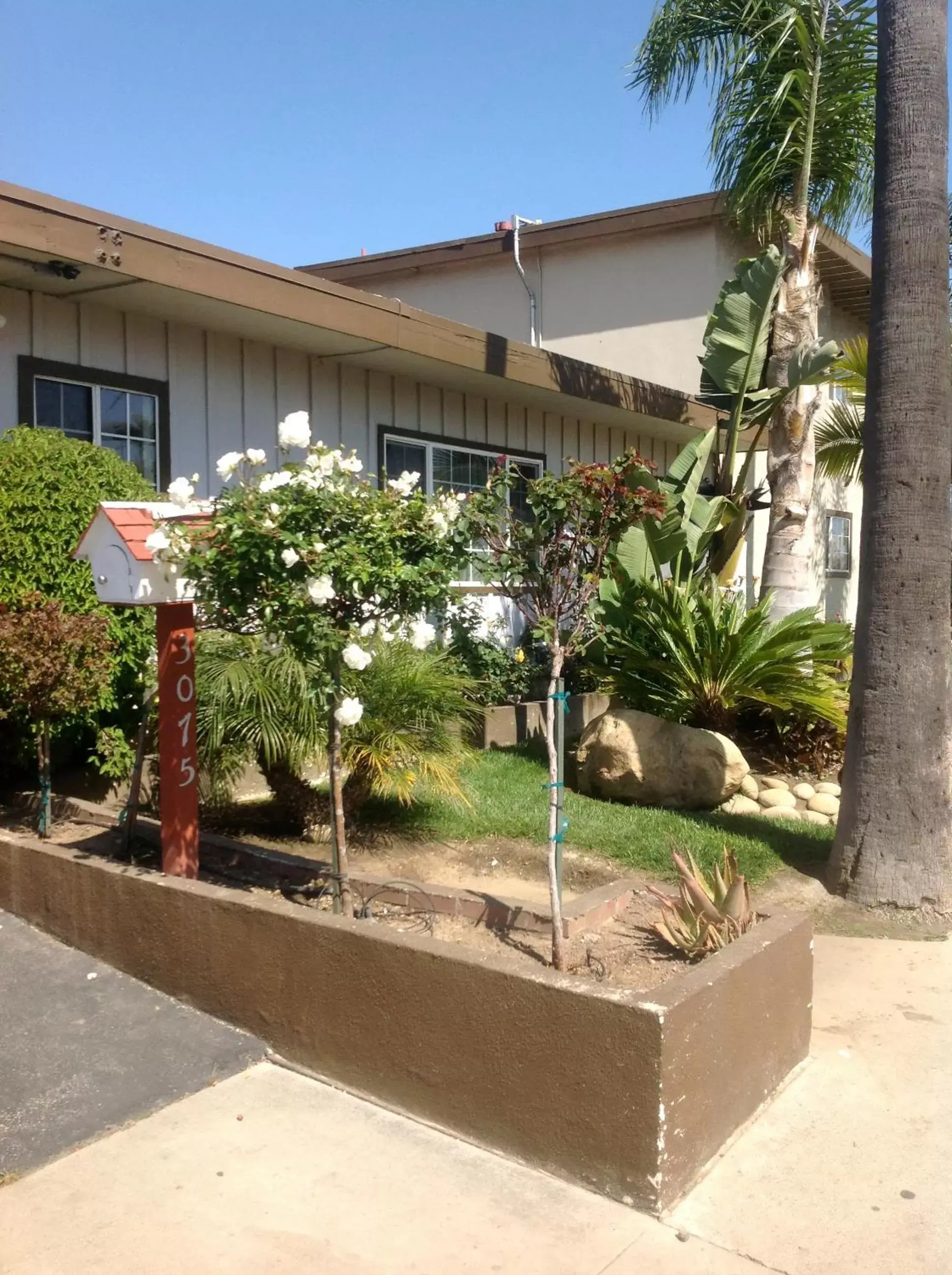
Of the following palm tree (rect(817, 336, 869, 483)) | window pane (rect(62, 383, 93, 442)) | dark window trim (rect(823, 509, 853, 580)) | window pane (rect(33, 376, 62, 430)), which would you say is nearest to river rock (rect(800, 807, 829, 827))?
window pane (rect(62, 383, 93, 442))

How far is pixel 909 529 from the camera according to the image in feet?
20.2

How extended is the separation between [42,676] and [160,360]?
10.7 ft

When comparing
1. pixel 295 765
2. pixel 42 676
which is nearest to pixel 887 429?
pixel 295 765

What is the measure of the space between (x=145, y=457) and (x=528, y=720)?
13.7ft

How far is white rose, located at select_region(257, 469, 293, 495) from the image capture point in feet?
14.2

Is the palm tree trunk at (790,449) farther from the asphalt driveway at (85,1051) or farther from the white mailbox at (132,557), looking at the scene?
the asphalt driveway at (85,1051)

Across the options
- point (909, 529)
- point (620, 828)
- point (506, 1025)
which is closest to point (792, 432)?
point (909, 529)

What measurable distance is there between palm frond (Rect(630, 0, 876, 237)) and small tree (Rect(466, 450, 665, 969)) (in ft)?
21.6

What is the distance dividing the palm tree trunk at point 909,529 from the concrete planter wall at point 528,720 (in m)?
3.59

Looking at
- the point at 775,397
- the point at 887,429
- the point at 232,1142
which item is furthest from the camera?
the point at 775,397

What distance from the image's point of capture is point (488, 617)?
10.5 m

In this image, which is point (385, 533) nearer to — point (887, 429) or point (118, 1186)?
point (118, 1186)

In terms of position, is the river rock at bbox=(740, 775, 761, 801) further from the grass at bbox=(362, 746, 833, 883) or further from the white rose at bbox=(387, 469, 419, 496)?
the white rose at bbox=(387, 469, 419, 496)

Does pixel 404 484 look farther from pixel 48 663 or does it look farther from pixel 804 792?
pixel 804 792
